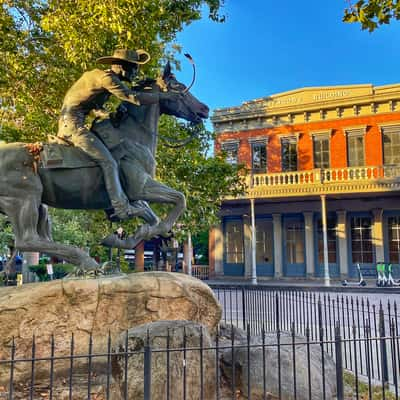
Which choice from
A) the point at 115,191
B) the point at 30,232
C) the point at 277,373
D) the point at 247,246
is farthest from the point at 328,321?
the point at 247,246

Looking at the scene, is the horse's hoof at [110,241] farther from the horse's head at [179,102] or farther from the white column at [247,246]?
the white column at [247,246]

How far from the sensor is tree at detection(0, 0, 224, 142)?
8.45m

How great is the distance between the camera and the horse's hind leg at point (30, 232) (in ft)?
17.3

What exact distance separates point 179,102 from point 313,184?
17.5 meters

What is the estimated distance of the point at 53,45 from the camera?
10133 millimetres

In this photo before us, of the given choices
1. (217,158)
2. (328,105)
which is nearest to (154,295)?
(217,158)

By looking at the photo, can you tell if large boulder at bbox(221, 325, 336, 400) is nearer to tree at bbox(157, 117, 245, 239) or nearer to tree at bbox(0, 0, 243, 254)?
tree at bbox(0, 0, 243, 254)

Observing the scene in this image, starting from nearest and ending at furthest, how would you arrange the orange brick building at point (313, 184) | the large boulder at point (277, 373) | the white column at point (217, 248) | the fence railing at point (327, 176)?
1. the large boulder at point (277, 373)
2. the fence railing at point (327, 176)
3. the orange brick building at point (313, 184)
4. the white column at point (217, 248)

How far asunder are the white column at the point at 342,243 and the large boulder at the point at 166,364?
20.7 metres

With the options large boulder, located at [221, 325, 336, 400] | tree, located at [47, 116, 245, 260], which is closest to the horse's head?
large boulder, located at [221, 325, 336, 400]

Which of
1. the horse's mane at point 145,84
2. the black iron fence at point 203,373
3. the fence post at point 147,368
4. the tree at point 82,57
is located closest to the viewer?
the fence post at point 147,368

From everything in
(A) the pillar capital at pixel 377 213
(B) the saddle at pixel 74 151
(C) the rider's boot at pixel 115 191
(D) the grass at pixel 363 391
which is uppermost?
(A) the pillar capital at pixel 377 213

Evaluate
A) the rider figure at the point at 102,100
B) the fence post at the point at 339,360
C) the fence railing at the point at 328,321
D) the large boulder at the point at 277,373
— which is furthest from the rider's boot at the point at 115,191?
the fence post at the point at 339,360

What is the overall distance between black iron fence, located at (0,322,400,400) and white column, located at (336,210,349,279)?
60.7 ft
